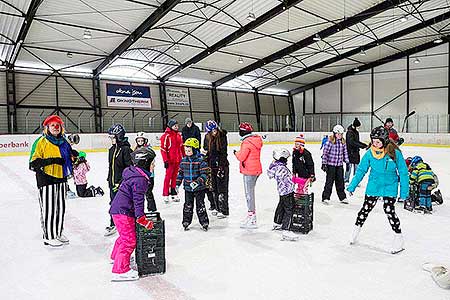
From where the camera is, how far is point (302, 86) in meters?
31.3

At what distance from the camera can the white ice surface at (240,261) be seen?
9.66ft

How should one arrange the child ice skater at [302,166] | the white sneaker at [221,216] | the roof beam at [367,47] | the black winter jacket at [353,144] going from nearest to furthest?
the child ice skater at [302,166], the white sneaker at [221,216], the black winter jacket at [353,144], the roof beam at [367,47]

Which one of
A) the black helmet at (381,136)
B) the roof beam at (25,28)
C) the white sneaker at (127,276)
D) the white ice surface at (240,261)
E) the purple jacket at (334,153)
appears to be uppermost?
the roof beam at (25,28)

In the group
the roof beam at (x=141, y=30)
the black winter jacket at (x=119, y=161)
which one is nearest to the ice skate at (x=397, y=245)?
the black winter jacket at (x=119, y=161)

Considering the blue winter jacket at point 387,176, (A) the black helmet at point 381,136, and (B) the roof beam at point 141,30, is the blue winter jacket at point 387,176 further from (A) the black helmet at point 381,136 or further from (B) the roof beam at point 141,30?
(B) the roof beam at point 141,30

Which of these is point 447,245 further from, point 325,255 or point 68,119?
point 68,119

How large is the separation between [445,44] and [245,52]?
1318 centimetres

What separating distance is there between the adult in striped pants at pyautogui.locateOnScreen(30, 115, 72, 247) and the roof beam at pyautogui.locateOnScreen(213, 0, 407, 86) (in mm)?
16334

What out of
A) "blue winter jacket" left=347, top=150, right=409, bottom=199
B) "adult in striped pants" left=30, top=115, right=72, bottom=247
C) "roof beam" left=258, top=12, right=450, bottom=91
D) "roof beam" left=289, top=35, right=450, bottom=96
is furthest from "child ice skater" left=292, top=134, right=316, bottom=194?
"roof beam" left=289, top=35, right=450, bottom=96

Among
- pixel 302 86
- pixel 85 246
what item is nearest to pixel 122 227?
pixel 85 246

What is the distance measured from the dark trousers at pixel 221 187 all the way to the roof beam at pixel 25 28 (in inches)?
409

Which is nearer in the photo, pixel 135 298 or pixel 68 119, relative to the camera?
pixel 135 298

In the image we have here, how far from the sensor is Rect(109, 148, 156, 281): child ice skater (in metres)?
3.13

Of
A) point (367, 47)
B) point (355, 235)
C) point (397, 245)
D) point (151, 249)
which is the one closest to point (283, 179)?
point (355, 235)
